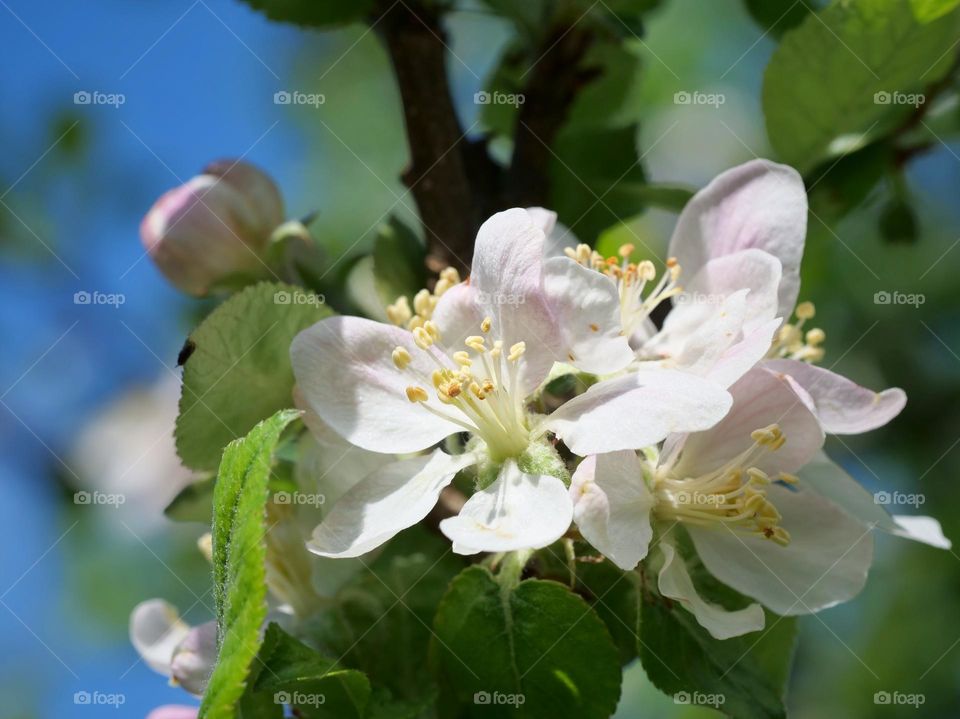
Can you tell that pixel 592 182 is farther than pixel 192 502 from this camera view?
Yes

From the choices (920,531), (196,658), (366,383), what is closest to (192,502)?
(196,658)

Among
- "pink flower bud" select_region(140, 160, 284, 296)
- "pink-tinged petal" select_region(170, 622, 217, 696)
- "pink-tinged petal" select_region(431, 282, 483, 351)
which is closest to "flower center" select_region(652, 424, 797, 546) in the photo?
"pink-tinged petal" select_region(431, 282, 483, 351)

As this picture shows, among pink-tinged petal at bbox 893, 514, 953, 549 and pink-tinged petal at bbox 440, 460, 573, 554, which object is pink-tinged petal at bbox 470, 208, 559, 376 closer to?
pink-tinged petal at bbox 440, 460, 573, 554

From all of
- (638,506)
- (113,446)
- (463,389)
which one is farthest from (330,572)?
(113,446)

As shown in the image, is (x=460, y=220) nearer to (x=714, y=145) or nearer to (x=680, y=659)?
(x=680, y=659)

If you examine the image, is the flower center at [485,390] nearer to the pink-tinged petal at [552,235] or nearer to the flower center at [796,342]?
the pink-tinged petal at [552,235]

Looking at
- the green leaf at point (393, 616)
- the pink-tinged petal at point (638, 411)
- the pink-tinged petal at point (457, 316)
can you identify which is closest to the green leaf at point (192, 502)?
the green leaf at point (393, 616)

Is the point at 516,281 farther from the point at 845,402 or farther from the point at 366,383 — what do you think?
the point at 845,402
